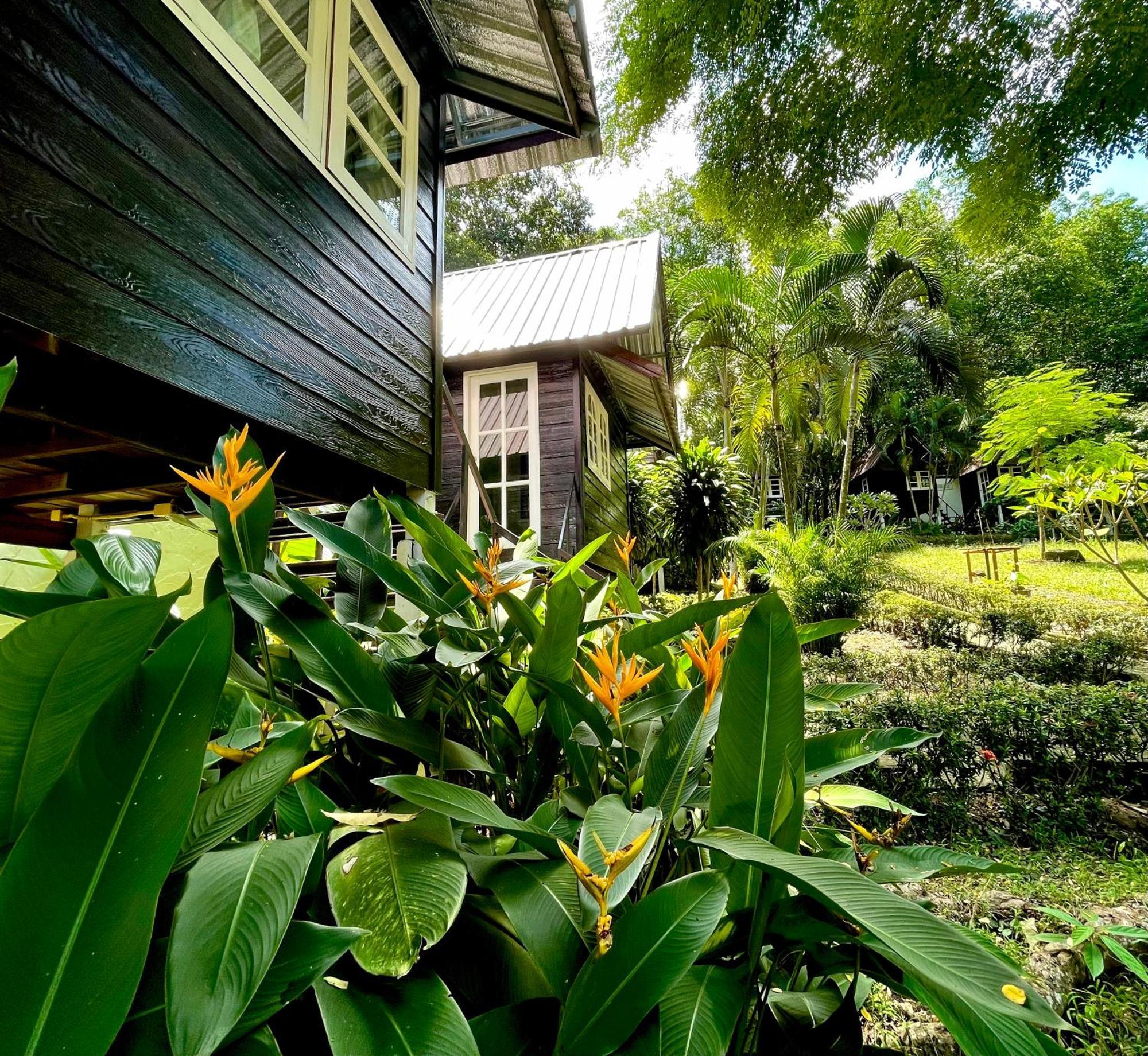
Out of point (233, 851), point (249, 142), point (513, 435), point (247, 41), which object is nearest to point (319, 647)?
point (233, 851)

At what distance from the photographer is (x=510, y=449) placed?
7664 mm

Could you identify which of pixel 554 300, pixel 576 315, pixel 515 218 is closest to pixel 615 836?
pixel 576 315

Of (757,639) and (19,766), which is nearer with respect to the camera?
(19,766)

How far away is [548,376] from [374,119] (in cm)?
374

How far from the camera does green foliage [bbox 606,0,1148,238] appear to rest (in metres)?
3.05

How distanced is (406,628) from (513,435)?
6879 millimetres

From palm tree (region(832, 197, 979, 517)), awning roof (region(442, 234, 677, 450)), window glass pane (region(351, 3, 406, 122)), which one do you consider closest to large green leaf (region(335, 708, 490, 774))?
window glass pane (region(351, 3, 406, 122))

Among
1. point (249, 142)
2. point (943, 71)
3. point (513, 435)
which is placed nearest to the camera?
point (249, 142)

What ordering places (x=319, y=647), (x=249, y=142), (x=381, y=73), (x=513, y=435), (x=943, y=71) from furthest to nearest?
(x=513, y=435)
(x=381, y=73)
(x=943, y=71)
(x=249, y=142)
(x=319, y=647)

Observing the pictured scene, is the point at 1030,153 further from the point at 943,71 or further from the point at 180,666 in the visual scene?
the point at 180,666

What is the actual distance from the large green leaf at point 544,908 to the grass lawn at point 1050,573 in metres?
12.3

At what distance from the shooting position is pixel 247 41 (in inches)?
106

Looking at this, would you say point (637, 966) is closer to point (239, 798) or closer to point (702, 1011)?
point (702, 1011)

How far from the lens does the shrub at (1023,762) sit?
398 cm
